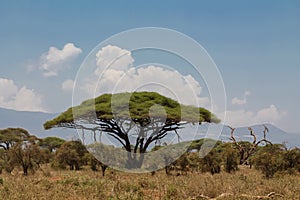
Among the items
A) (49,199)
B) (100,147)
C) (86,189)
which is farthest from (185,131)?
(49,199)

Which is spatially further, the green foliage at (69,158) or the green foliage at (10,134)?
the green foliage at (10,134)

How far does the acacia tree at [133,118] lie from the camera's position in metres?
26.5

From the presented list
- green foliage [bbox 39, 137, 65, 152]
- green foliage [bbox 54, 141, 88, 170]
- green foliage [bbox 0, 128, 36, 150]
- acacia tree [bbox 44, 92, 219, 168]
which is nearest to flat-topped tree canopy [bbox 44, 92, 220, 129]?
acacia tree [bbox 44, 92, 219, 168]

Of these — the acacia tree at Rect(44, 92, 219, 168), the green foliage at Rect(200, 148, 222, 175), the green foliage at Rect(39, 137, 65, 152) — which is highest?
the acacia tree at Rect(44, 92, 219, 168)

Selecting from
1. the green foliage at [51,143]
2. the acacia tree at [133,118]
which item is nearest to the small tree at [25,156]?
the acacia tree at [133,118]

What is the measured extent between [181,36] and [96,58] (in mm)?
3514

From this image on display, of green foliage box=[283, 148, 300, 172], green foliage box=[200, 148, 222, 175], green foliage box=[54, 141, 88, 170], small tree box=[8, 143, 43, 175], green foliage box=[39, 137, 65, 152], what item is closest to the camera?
green foliage box=[283, 148, 300, 172]

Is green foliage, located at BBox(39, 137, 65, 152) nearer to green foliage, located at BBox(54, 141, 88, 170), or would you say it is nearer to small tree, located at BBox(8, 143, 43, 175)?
green foliage, located at BBox(54, 141, 88, 170)

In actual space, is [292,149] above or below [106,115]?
below

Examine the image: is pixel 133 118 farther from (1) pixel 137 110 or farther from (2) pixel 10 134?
(2) pixel 10 134

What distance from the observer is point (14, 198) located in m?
8.86

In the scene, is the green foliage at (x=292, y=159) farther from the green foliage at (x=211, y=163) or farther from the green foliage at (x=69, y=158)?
the green foliage at (x=69, y=158)

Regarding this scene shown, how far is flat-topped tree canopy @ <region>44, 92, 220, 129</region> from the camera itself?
2634 centimetres

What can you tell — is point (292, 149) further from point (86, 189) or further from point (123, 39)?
point (86, 189)
